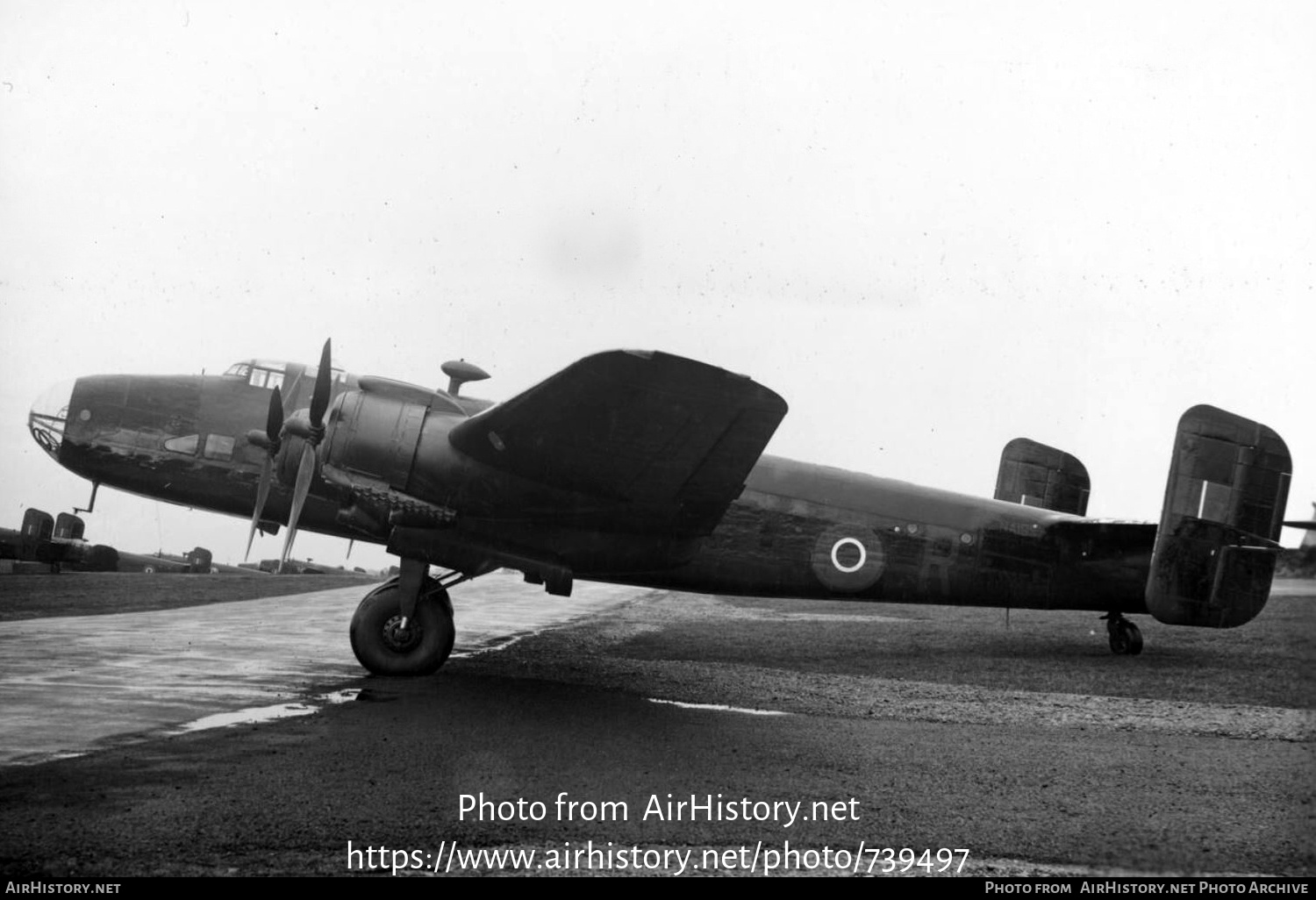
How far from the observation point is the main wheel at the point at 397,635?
31.3 feet

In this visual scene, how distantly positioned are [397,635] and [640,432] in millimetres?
3188

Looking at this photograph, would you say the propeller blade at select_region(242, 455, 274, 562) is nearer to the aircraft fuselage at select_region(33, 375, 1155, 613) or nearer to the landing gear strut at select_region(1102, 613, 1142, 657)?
the aircraft fuselage at select_region(33, 375, 1155, 613)

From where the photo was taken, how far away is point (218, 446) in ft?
35.2

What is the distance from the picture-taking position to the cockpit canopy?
10930 mm

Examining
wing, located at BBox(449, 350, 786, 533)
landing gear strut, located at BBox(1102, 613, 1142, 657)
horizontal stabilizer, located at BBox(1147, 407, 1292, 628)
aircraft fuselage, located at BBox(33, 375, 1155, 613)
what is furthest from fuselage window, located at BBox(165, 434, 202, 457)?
landing gear strut, located at BBox(1102, 613, 1142, 657)

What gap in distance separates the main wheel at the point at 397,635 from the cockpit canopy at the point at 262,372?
2.78 metres

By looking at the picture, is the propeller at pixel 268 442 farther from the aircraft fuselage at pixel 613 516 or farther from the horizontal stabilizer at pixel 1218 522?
the horizontal stabilizer at pixel 1218 522

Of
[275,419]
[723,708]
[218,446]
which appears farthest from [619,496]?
[218,446]

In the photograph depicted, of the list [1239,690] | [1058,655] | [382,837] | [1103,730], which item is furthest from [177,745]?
[1058,655]

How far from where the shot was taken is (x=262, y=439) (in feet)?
33.2

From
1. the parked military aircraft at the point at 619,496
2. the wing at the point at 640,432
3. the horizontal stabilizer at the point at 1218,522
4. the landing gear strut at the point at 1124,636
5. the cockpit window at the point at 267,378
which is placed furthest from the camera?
the landing gear strut at the point at 1124,636

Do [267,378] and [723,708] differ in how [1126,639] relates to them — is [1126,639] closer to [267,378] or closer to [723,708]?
[723,708]

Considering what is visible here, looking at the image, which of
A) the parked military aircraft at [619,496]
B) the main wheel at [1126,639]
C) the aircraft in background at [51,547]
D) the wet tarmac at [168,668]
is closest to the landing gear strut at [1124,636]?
the main wheel at [1126,639]
